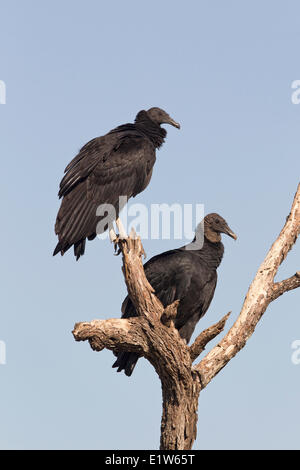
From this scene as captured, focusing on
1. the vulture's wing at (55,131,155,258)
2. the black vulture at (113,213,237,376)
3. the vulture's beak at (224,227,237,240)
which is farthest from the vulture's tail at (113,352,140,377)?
the vulture's beak at (224,227,237,240)

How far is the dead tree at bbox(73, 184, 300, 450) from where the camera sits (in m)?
5.04

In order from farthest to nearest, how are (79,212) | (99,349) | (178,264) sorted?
1. (79,212)
2. (178,264)
3. (99,349)

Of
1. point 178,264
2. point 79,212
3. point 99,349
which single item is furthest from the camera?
point 79,212

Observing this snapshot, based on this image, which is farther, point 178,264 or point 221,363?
point 178,264

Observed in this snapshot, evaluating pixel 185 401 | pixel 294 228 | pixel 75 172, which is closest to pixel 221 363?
pixel 185 401

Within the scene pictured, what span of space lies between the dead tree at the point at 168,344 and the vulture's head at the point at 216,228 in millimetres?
882

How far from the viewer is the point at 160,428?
5.14 meters

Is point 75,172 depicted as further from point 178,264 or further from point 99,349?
point 99,349

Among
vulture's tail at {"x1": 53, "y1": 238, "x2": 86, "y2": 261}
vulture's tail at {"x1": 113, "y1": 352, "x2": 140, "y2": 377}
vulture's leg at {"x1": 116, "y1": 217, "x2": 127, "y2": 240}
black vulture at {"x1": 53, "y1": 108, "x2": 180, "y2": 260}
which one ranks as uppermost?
black vulture at {"x1": 53, "y1": 108, "x2": 180, "y2": 260}

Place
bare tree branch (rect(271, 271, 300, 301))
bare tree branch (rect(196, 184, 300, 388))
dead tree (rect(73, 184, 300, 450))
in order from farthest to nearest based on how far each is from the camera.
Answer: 1. bare tree branch (rect(271, 271, 300, 301))
2. bare tree branch (rect(196, 184, 300, 388))
3. dead tree (rect(73, 184, 300, 450))

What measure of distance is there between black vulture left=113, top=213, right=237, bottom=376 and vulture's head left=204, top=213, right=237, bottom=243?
134 mm

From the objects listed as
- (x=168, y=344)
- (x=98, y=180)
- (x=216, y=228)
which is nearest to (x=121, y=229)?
(x=98, y=180)

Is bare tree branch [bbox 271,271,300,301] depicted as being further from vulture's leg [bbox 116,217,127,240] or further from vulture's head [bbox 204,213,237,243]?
vulture's leg [bbox 116,217,127,240]

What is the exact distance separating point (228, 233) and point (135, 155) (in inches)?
42.6
